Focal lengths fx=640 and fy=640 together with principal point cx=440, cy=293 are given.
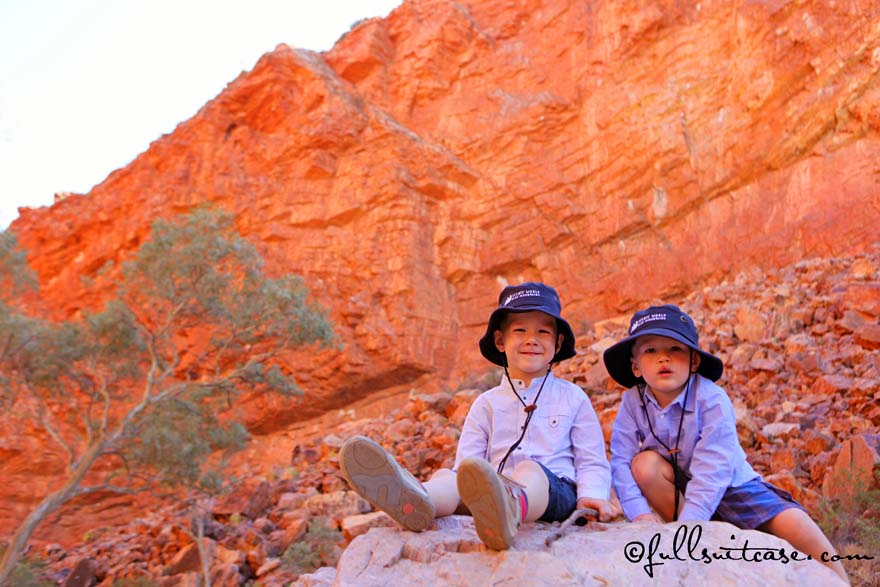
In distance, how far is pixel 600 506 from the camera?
273cm

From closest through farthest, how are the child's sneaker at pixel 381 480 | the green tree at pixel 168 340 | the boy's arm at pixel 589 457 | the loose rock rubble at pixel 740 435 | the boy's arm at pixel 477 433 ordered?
1. the child's sneaker at pixel 381 480
2. the boy's arm at pixel 589 457
3. the boy's arm at pixel 477 433
4. the loose rock rubble at pixel 740 435
5. the green tree at pixel 168 340

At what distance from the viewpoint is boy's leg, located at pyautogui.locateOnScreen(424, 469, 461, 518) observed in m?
2.67

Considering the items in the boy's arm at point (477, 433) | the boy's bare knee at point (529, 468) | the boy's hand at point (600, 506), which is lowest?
the boy's hand at point (600, 506)

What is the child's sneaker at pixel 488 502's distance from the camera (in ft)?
6.85

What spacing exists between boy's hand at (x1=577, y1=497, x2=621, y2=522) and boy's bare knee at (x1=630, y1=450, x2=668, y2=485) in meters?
0.21

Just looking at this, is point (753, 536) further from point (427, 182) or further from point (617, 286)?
point (427, 182)

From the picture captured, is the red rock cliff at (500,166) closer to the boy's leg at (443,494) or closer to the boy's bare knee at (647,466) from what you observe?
the boy's bare knee at (647,466)

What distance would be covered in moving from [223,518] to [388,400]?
9.52 m

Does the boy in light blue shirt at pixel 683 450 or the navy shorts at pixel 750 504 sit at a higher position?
the boy in light blue shirt at pixel 683 450

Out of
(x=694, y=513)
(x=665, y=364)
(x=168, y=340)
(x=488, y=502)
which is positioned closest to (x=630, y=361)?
(x=665, y=364)

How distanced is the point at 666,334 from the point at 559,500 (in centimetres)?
89

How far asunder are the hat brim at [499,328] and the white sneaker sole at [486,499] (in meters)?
1.14

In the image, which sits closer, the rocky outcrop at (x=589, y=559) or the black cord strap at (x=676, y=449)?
the rocky outcrop at (x=589, y=559)

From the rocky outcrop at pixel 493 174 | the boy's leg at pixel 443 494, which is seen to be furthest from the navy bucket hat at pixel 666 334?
the rocky outcrop at pixel 493 174
